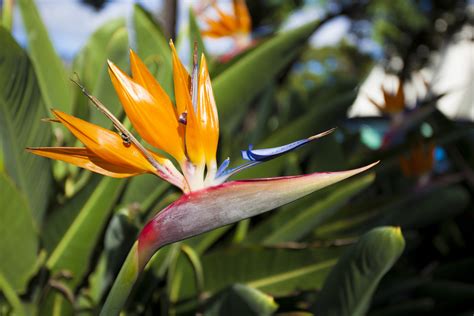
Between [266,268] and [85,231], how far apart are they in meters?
0.27

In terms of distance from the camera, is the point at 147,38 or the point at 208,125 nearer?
the point at 208,125

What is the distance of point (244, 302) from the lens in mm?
682

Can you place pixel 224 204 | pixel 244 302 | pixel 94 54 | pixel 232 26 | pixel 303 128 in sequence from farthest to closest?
pixel 232 26
pixel 94 54
pixel 303 128
pixel 244 302
pixel 224 204

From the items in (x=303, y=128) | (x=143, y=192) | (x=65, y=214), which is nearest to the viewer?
(x=65, y=214)

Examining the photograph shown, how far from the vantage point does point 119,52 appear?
0.94 m

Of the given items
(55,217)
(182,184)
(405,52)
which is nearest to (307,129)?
(55,217)

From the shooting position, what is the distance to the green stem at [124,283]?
1.51 feet

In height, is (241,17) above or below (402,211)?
above

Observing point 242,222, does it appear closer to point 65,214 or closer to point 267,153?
point 65,214

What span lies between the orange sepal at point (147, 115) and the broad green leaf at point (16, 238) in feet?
0.94

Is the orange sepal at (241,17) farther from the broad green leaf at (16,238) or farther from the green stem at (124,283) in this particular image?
the green stem at (124,283)

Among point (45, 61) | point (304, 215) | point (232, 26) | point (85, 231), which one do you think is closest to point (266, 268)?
point (304, 215)

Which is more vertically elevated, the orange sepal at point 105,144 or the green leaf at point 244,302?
the orange sepal at point 105,144

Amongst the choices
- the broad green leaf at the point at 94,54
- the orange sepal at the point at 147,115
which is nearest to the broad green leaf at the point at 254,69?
the broad green leaf at the point at 94,54
